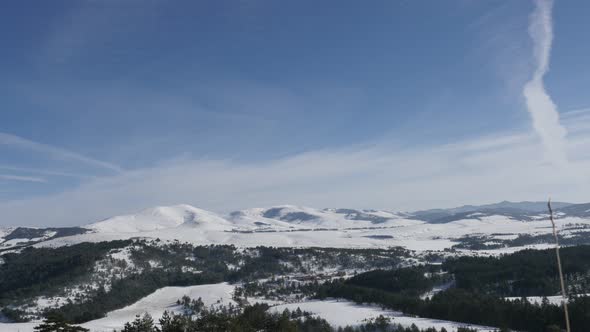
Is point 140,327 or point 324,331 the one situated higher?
point 140,327

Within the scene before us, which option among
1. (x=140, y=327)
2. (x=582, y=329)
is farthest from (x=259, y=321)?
(x=582, y=329)

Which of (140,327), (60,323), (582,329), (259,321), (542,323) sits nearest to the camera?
(60,323)

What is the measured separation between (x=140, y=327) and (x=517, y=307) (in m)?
158

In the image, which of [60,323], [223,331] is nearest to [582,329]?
[223,331]

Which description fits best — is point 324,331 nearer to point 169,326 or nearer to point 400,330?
point 400,330

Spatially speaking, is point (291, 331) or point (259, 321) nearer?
point (291, 331)

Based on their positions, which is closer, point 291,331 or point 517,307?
point 291,331

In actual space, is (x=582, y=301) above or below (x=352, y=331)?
above

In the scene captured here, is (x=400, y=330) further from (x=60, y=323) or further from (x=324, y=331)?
(x=60, y=323)

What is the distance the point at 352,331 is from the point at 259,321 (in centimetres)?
8320

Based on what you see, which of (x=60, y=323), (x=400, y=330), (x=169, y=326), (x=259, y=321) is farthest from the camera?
(x=400, y=330)

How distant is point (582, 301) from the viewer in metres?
177

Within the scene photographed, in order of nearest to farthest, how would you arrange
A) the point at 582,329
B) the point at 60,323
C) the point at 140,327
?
the point at 60,323 → the point at 140,327 → the point at 582,329

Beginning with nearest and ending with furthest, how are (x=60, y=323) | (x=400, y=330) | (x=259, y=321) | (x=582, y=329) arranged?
(x=60, y=323)
(x=259, y=321)
(x=582, y=329)
(x=400, y=330)
